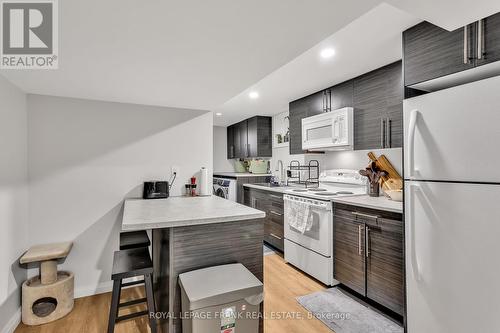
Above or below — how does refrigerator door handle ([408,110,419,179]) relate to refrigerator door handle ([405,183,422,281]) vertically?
above

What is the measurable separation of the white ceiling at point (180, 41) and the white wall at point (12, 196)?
198 mm

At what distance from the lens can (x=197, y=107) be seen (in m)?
2.63

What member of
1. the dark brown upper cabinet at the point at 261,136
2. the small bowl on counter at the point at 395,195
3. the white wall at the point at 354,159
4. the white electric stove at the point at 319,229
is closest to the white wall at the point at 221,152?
the dark brown upper cabinet at the point at 261,136

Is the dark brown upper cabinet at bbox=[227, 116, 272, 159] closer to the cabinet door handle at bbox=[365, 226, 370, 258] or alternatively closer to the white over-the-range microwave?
the white over-the-range microwave

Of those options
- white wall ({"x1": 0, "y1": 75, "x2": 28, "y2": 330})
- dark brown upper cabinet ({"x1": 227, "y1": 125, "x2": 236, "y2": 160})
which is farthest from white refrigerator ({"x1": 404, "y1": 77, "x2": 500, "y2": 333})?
dark brown upper cabinet ({"x1": 227, "y1": 125, "x2": 236, "y2": 160})

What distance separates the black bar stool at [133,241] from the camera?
1.82m

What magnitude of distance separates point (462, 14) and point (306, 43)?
73 cm

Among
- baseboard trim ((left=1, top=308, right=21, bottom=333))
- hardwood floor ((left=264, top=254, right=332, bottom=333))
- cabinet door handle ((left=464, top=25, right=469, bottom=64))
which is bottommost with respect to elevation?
hardwood floor ((left=264, top=254, right=332, bottom=333))

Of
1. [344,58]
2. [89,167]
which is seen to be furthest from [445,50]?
[89,167]

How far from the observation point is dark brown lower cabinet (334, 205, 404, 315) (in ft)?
6.17

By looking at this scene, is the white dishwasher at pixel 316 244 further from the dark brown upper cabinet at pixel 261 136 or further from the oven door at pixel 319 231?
the dark brown upper cabinet at pixel 261 136

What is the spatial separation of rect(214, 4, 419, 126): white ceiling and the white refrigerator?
21.9 inches

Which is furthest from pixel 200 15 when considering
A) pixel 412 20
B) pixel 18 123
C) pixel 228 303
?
pixel 18 123

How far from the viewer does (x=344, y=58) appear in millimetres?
2172
